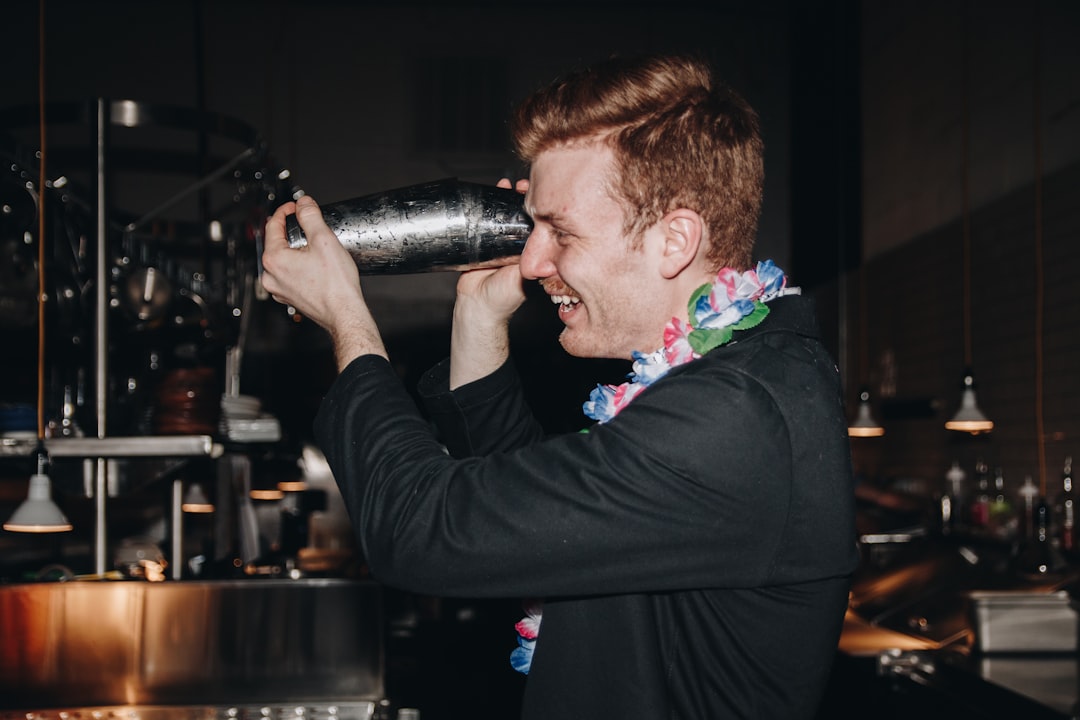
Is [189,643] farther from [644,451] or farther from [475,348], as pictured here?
[644,451]

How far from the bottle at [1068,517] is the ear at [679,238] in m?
3.03

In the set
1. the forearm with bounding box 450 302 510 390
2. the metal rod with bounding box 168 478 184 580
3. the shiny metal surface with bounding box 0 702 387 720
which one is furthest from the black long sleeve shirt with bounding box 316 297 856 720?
the metal rod with bounding box 168 478 184 580

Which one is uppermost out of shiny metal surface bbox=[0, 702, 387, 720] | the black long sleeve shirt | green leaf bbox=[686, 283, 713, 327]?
green leaf bbox=[686, 283, 713, 327]

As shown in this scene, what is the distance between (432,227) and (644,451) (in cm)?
54

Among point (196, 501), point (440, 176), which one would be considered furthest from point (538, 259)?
point (440, 176)

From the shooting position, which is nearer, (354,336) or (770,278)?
(354,336)

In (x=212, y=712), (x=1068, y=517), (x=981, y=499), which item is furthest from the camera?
(x=981, y=499)

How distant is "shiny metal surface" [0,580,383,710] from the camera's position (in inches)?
92.1

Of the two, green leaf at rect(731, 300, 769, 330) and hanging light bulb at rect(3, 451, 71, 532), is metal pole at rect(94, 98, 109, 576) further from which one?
green leaf at rect(731, 300, 769, 330)

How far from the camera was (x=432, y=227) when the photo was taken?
1358mm

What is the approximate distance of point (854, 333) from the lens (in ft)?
22.1

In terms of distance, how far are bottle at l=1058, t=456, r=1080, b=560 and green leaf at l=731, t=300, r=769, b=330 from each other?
116 inches

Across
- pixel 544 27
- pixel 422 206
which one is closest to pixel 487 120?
pixel 544 27

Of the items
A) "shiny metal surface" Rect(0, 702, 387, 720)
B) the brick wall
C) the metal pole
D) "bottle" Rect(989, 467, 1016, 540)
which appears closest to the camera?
"shiny metal surface" Rect(0, 702, 387, 720)
